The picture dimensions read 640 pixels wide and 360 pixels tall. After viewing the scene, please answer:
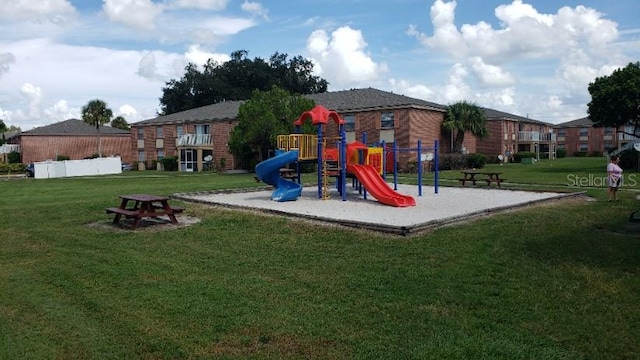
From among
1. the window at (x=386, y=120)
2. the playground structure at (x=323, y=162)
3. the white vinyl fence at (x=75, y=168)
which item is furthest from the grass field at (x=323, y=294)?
the white vinyl fence at (x=75, y=168)

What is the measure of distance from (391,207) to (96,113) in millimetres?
59232

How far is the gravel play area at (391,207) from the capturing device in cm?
1247

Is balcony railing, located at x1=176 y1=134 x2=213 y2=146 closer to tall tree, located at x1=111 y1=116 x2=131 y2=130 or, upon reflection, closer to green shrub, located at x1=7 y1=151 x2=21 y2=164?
green shrub, located at x1=7 y1=151 x2=21 y2=164

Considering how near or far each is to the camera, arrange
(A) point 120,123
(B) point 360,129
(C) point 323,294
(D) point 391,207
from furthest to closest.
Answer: (A) point 120,123 < (B) point 360,129 < (D) point 391,207 < (C) point 323,294

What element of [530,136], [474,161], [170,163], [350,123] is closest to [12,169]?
[170,163]

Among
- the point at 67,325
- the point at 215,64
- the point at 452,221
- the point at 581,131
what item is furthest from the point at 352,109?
the point at 581,131

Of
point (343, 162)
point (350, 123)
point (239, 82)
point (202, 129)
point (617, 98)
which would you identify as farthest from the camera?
point (239, 82)

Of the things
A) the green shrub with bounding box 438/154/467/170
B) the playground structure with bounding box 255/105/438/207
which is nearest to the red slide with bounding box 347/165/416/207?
the playground structure with bounding box 255/105/438/207

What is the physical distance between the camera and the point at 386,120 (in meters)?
44.1

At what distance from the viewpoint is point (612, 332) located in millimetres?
5605

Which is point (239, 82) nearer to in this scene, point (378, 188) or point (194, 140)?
point (194, 140)

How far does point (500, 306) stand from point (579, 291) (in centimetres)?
133

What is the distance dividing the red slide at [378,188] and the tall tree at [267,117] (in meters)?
21.8

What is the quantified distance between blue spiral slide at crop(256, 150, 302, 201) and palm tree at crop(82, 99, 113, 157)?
5397cm
